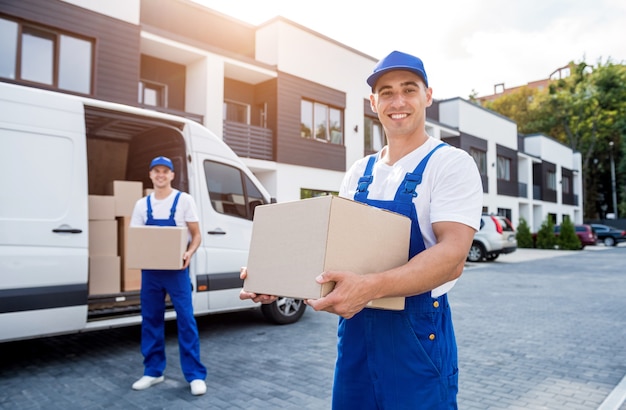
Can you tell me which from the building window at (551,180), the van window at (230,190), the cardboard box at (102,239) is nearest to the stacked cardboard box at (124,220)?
the cardboard box at (102,239)

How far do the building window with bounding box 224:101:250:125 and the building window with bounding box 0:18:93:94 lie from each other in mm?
5390

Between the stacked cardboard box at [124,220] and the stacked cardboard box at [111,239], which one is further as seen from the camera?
the stacked cardboard box at [124,220]

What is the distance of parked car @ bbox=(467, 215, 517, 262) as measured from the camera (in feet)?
55.7

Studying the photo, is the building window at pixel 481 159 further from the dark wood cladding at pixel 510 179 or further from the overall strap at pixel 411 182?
the overall strap at pixel 411 182

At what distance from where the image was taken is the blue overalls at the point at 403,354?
1.54 meters

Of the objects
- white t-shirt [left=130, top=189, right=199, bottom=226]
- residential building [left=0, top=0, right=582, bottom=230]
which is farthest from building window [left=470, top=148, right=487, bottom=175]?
white t-shirt [left=130, top=189, right=199, bottom=226]

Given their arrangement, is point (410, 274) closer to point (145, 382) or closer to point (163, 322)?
point (163, 322)

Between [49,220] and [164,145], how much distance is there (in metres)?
2.13

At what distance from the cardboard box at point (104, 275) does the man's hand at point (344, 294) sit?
483 centimetres

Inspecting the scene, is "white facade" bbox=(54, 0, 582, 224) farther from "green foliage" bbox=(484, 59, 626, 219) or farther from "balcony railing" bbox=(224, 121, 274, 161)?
"green foliage" bbox=(484, 59, 626, 219)

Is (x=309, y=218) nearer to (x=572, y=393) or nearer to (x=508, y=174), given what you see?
(x=572, y=393)

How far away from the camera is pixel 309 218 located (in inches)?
57.6

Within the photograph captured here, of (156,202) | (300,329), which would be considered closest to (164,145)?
(156,202)

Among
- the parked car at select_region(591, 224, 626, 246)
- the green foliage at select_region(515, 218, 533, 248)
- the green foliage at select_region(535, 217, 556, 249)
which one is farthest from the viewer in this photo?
the parked car at select_region(591, 224, 626, 246)
